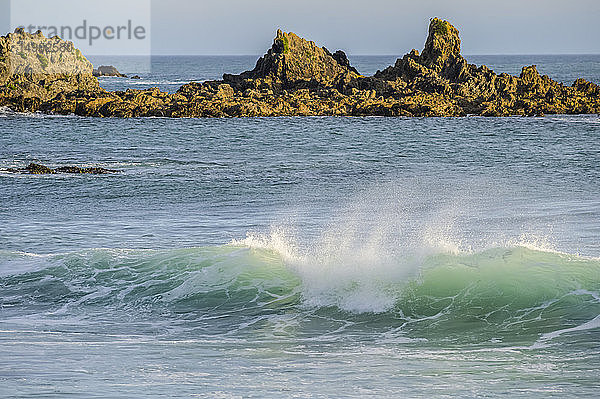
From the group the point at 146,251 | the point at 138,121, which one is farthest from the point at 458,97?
the point at 146,251

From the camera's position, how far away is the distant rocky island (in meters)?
48.9

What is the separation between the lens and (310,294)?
1156 cm

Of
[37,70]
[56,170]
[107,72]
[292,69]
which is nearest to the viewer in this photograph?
[56,170]

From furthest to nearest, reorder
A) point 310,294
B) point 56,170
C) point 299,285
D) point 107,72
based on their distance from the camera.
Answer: point 107,72 < point 56,170 < point 299,285 < point 310,294

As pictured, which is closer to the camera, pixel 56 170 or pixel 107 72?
pixel 56 170

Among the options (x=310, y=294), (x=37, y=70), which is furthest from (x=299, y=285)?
(x=37, y=70)

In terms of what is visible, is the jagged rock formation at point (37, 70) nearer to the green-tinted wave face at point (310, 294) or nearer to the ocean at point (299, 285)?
the ocean at point (299, 285)

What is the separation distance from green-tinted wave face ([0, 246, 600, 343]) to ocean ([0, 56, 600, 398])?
0.12 feet

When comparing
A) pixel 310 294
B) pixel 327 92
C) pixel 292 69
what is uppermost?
pixel 292 69

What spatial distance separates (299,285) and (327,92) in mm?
41279

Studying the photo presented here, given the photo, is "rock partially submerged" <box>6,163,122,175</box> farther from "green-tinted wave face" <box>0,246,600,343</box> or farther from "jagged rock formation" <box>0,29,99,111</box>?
"jagged rock formation" <box>0,29,99,111</box>

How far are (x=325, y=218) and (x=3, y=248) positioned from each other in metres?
6.39

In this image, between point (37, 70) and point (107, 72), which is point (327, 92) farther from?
point (107, 72)

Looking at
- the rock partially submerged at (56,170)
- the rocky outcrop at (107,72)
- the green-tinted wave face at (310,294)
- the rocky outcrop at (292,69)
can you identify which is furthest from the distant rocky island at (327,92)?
the rocky outcrop at (107,72)
